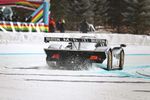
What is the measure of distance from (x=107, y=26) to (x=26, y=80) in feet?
144

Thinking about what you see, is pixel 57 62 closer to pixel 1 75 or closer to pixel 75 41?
pixel 75 41

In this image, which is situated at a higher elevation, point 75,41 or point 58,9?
point 58,9

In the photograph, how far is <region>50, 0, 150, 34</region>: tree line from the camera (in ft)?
140

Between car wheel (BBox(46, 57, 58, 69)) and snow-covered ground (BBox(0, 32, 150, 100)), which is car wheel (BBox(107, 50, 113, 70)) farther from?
car wheel (BBox(46, 57, 58, 69))

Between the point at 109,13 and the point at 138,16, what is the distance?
6907mm

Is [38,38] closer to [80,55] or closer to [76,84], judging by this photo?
[80,55]

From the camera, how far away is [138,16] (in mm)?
42062

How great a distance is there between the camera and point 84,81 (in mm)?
9531

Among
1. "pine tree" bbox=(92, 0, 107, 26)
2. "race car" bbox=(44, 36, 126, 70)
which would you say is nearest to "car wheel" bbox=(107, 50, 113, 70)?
"race car" bbox=(44, 36, 126, 70)

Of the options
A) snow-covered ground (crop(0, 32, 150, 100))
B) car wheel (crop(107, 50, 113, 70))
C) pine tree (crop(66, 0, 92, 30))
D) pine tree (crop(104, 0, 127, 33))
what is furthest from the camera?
pine tree (crop(104, 0, 127, 33))

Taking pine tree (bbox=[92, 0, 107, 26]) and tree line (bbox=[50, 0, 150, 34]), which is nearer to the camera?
tree line (bbox=[50, 0, 150, 34])

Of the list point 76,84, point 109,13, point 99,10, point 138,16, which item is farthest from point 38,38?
point 99,10

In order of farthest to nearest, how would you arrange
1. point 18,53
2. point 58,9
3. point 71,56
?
point 58,9
point 18,53
point 71,56

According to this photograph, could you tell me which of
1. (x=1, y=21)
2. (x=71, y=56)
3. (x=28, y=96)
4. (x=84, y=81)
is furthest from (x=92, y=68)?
(x=1, y=21)
